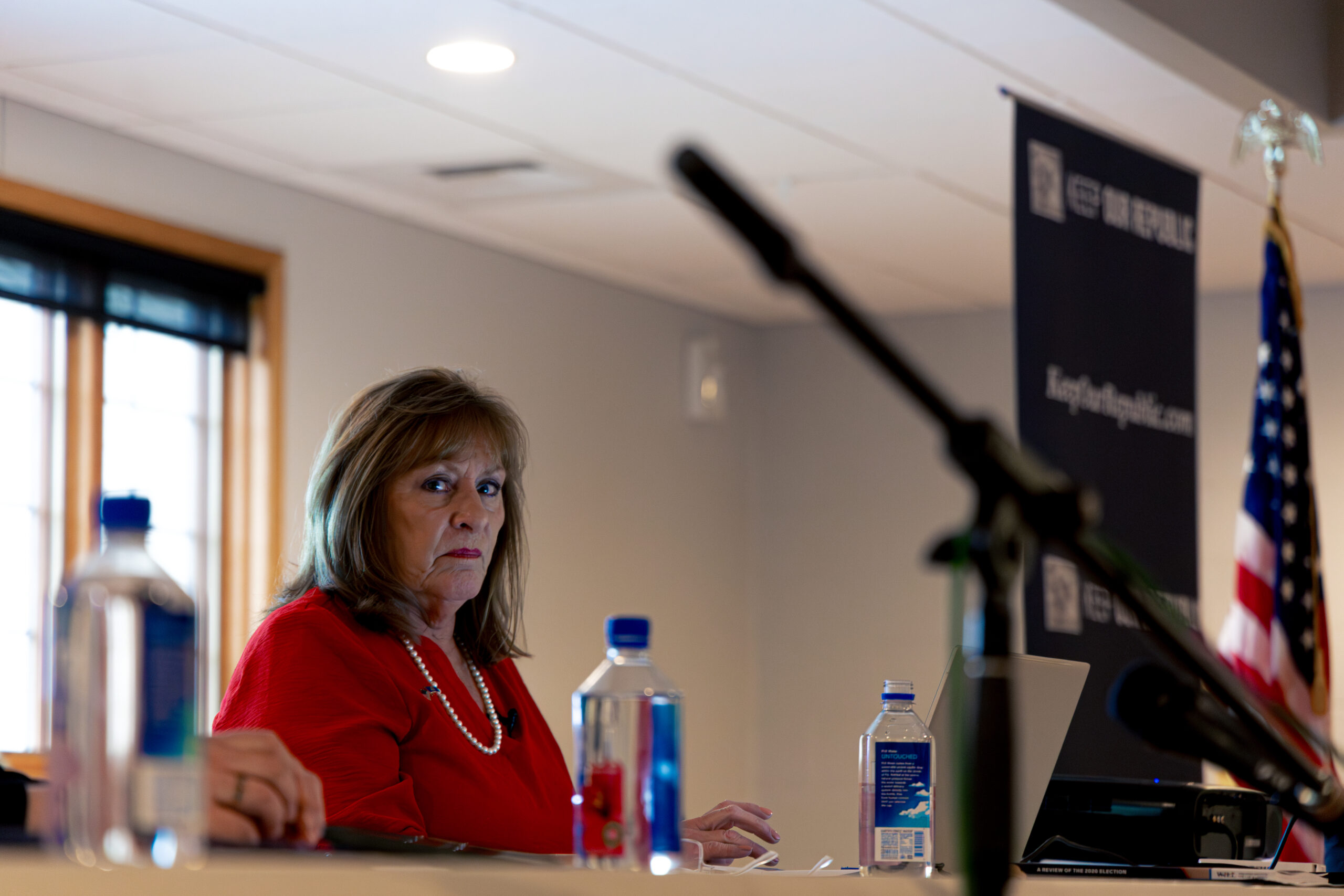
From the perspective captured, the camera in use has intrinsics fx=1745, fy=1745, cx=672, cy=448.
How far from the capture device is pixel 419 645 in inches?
81.4

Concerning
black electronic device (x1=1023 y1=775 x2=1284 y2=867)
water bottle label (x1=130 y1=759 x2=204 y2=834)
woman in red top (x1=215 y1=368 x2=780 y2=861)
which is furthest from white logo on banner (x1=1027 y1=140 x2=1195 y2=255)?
water bottle label (x1=130 y1=759 x2=204 y2=834)

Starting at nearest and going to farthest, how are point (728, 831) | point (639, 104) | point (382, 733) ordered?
point (382, 733)
point (728, 831)
point (639, 104)

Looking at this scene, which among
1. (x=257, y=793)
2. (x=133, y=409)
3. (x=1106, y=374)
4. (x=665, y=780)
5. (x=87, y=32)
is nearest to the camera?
(x=257, y=793)

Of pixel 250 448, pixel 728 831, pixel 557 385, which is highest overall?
pixel 557 385

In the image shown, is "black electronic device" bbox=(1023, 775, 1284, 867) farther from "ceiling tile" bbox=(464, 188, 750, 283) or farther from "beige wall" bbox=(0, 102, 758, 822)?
"ceiling tile" bbox=(464, 188, 750, 283)

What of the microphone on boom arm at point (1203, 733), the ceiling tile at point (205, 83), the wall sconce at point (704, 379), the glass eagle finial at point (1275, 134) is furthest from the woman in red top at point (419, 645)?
the wall sconce at point (704, 379)

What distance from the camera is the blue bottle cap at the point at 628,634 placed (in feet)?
4.17

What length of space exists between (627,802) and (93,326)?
11.6 ft

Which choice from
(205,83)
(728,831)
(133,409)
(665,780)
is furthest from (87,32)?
(665,780)

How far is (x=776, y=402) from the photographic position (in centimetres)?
701

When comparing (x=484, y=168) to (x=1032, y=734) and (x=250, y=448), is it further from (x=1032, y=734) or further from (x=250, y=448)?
(x=1032, y=734)

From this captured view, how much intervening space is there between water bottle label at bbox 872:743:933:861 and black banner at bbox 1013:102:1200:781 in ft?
4.21

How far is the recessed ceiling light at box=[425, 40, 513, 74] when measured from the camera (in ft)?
12.2

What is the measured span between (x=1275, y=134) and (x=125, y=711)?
3.49m
